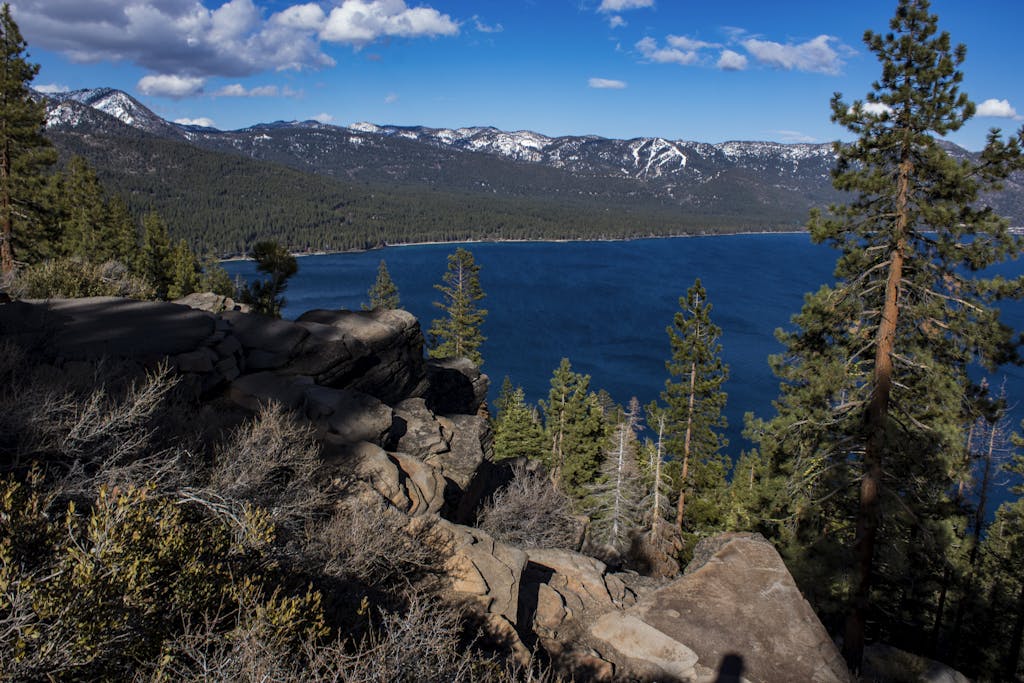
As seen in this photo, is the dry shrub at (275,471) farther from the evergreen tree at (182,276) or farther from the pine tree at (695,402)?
the evergreen tree at (182,276)

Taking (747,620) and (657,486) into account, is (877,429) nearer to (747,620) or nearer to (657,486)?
(747,620)

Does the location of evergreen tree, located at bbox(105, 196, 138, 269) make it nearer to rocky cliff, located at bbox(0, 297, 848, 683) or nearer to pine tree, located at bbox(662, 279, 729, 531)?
rocky cliff, located at bbox(0, 297, 848, 683)

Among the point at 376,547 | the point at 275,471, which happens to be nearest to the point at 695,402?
the point at 275,471

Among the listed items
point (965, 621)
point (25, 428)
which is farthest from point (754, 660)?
point (965, 621)

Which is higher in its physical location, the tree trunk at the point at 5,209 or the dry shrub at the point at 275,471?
the tree trunk at the point at 5,209

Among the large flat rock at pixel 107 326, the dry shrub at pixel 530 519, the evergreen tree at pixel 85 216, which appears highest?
the evergreen tree at pixel 85 216

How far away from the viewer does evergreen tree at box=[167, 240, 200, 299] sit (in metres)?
41.0

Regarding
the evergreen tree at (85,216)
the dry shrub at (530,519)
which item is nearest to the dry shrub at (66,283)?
the dry shrub at (530,519)

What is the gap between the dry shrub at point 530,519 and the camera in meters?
13.2

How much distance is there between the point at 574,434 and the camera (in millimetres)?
31484

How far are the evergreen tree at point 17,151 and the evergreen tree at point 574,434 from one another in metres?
23.2

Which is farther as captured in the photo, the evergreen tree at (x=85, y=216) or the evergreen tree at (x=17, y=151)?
the evergreen tree at (x=85, y=216)

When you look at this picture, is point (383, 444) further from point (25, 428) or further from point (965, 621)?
point (965, 621)

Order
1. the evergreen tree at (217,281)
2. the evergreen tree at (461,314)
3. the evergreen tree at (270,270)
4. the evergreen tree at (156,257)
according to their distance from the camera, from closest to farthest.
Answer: the evergreen tree at (270,270) < the evergreen tree at (461,314) < the evergreen tree at (156,257) < the evergreen tree at (217,281)
